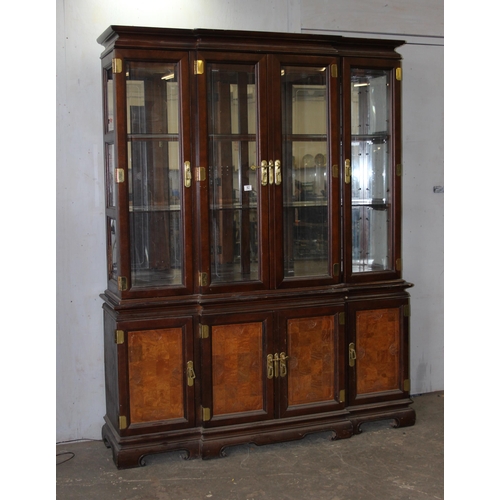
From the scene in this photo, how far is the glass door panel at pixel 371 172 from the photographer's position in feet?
13.9

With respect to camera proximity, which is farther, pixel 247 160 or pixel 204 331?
pixel 247 160

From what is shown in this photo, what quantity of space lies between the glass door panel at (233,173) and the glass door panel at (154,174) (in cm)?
21

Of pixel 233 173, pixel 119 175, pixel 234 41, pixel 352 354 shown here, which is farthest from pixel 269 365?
pixel 234 41

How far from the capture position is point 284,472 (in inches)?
145

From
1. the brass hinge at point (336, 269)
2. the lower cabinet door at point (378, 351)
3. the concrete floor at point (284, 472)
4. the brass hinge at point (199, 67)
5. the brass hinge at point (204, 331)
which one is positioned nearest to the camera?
the concrete floor at point (284, 472)

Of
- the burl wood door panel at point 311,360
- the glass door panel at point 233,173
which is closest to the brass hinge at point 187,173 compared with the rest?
the glass door panel at point 233,173

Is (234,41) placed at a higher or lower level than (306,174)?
higher

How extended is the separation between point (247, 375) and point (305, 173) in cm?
127

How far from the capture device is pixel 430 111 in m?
4.92

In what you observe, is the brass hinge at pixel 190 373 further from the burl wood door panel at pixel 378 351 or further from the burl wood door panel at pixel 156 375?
the burl wood door panel at pixel 378 351

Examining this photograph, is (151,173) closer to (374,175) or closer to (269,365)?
(269,365)

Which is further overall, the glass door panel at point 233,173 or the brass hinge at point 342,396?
the brass hinge at point 342,396
